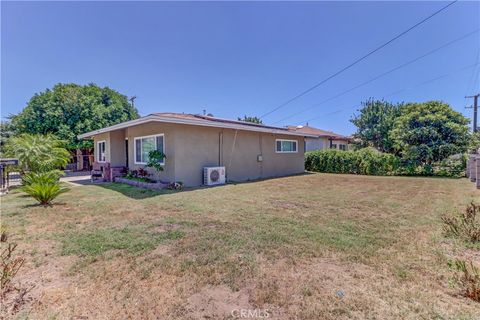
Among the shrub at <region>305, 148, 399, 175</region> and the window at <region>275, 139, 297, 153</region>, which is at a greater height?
the window at <region>275, 139, 297, 153</region>

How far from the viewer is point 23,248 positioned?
345 centimetres

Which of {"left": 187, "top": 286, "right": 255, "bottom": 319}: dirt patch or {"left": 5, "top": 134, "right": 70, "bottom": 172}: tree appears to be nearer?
{"left": 187, "top": 286, "right": 255, "bottom": 319}: dirt patch

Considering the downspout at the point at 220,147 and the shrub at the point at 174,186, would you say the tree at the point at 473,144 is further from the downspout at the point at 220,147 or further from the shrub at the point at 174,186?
the shrub at the point at 174,186

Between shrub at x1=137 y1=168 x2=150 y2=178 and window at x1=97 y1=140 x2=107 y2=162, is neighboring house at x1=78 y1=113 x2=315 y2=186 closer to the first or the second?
window at x1=97 y1=140 x2=107 y2=162

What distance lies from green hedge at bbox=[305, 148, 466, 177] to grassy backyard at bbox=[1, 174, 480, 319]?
916cm

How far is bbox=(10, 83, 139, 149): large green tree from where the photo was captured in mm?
18141

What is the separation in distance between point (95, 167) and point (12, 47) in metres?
6.28

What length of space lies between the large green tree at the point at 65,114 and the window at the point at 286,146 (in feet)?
50.5

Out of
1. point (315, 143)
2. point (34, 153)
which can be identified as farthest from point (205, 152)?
point (315, 143)

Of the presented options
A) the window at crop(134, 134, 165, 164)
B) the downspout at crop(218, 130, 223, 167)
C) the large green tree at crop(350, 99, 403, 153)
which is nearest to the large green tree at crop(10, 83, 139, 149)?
the window at crop(134, 134, 165, 164)

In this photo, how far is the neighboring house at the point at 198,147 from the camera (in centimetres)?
901

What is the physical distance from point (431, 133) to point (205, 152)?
1238 centimetres

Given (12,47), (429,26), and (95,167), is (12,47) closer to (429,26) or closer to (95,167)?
(95,167)

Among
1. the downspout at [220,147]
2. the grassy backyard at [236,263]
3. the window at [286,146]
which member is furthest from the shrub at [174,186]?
the window at [286,146]
